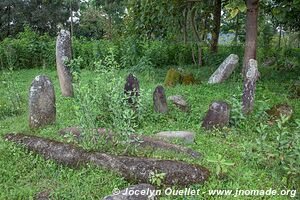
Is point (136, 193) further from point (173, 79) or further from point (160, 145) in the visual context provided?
point (173, 79)

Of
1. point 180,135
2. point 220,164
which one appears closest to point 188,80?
point 180,135

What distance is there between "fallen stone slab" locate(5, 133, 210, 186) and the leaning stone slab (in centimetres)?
31

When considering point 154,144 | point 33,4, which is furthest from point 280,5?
point 33,4

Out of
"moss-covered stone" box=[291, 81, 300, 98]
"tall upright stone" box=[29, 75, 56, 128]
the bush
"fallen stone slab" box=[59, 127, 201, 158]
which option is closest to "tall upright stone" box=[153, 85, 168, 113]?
Answer: "fallen stone slab" box=[59, 127, 201, 158]

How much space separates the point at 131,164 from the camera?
14.6 feet

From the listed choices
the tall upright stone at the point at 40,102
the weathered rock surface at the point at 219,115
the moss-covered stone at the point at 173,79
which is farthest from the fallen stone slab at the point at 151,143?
the moss-covered stone at the point at 173,79

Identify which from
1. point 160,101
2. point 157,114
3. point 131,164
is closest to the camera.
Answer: point 131,164

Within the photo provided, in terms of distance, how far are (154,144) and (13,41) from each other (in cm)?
1125

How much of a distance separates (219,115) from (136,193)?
8.72ft

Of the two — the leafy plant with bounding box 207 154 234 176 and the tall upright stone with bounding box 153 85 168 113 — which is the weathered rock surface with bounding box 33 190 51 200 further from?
the tall upright stone with bounding box 153 85 168 113

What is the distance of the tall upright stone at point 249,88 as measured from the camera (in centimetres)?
679

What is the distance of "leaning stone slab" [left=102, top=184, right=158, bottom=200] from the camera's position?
12.3ft

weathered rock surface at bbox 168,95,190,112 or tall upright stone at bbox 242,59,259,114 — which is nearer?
tall upright stone at bbox 242,59,259,114

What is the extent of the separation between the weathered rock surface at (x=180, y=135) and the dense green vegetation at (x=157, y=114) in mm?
117
